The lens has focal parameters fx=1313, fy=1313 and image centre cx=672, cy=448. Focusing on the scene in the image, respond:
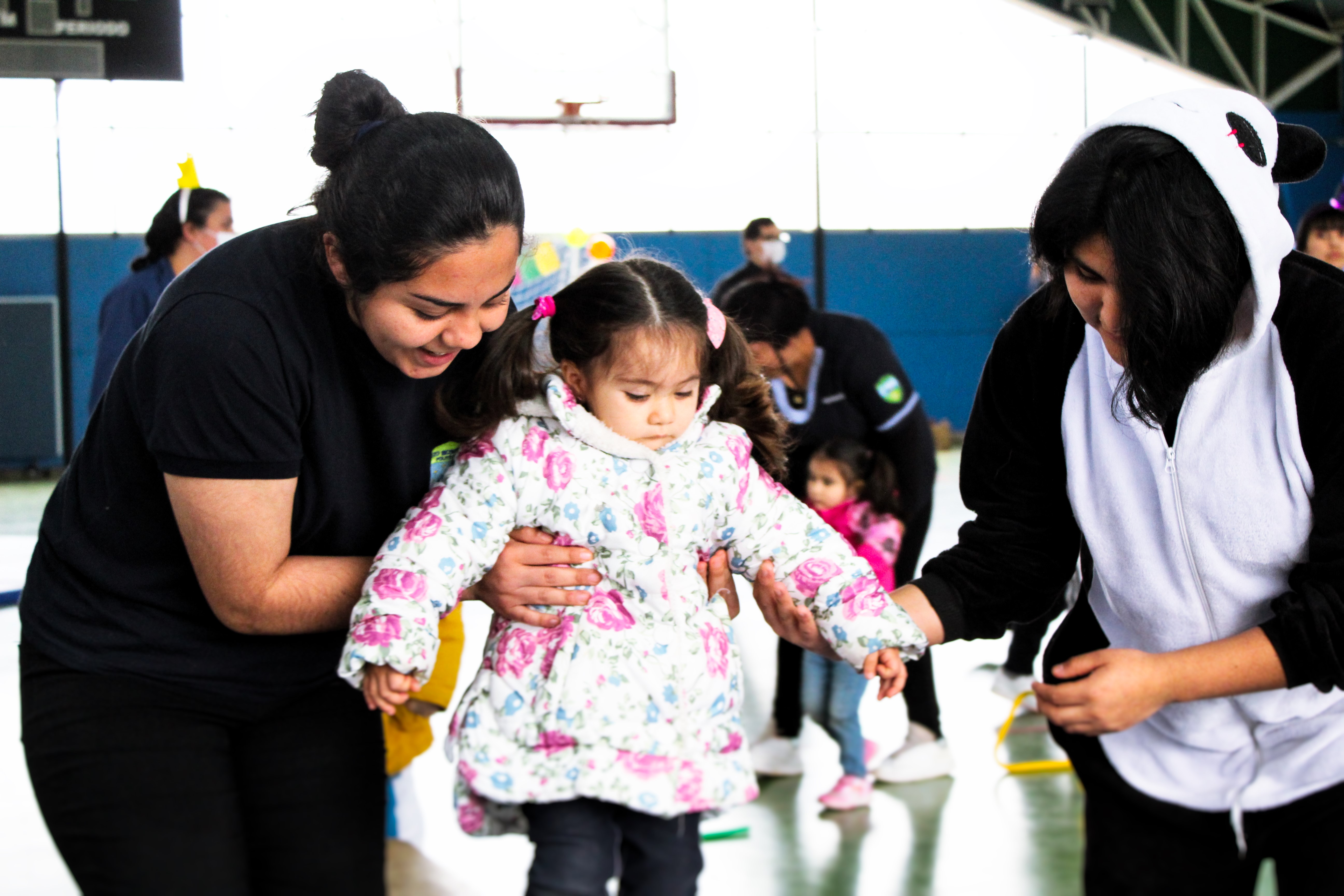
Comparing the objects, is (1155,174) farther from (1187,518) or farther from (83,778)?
(83,778)

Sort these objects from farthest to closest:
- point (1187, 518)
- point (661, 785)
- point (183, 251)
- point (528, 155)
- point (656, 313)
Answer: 1. point (528, 155)
2. point (183, 251)
3. point (656, 313)
4. point (661, 785)
5. point (1187, 518)

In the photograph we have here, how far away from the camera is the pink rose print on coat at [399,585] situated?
1530mm

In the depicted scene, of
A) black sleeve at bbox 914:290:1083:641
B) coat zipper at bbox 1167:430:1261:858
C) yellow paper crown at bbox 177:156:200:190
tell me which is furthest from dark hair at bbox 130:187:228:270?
coat zipper at bbox 1167:430:1261:858

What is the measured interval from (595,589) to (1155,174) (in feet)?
2.77

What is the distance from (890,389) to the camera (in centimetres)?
323

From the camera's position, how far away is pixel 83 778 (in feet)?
4.78

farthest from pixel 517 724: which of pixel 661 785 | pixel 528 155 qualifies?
pixel 528 155

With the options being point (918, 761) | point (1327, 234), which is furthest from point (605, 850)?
point (1327, 234)

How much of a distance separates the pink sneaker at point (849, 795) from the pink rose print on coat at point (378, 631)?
6.14ft

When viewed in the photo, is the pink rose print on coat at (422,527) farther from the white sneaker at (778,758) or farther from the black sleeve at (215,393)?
the white sneaker at (778,758)

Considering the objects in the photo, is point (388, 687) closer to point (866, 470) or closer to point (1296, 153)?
point (1296, 153)

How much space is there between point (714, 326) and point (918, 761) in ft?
6.34

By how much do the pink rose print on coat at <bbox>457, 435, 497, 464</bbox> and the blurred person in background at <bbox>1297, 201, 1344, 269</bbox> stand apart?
2.78 m

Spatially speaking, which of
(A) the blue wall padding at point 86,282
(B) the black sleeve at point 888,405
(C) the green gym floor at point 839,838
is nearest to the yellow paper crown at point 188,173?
(C) the green gym floor at point 839,838
